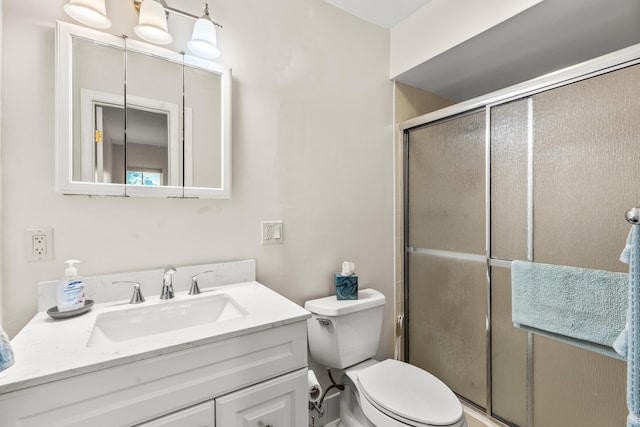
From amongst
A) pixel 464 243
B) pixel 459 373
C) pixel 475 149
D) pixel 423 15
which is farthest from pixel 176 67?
pixel 459 373

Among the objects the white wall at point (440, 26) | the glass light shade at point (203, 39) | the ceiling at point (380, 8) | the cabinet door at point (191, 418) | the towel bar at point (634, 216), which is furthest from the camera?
the ceiling at point (380, 8)

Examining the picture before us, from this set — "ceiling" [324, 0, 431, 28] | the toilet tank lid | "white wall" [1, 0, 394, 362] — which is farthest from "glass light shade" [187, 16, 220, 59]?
the toilet tank lid

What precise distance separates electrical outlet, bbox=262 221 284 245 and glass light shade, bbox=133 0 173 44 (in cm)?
87

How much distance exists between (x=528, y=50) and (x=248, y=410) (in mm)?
2123

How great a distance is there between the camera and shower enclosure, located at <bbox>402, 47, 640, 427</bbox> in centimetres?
113

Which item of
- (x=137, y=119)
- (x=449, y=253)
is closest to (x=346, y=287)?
(x=449, y=253)

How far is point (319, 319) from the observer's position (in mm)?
1448

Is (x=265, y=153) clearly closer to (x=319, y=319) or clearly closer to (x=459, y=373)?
(x=319, y=319)

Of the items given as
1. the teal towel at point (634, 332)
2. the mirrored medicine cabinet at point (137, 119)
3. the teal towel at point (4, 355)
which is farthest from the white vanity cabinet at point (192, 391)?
the teal towel at point (634, 332)

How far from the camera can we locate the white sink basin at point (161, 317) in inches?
37.7

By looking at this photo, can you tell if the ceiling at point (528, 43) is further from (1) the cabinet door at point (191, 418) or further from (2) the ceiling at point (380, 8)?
(1) the cabinet door at point (191, 418)

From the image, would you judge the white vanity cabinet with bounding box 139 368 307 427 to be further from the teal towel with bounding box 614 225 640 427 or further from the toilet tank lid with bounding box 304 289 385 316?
the teal towel with bounding box 614 225 640 427

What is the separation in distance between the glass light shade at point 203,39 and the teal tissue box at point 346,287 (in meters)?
1.22

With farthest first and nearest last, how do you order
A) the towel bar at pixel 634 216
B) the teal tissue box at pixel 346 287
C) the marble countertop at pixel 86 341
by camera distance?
the teal tissue box at pixel 346 287 < the towel bar at pixel 634 216 < the marble countertop at pixel 86 341
